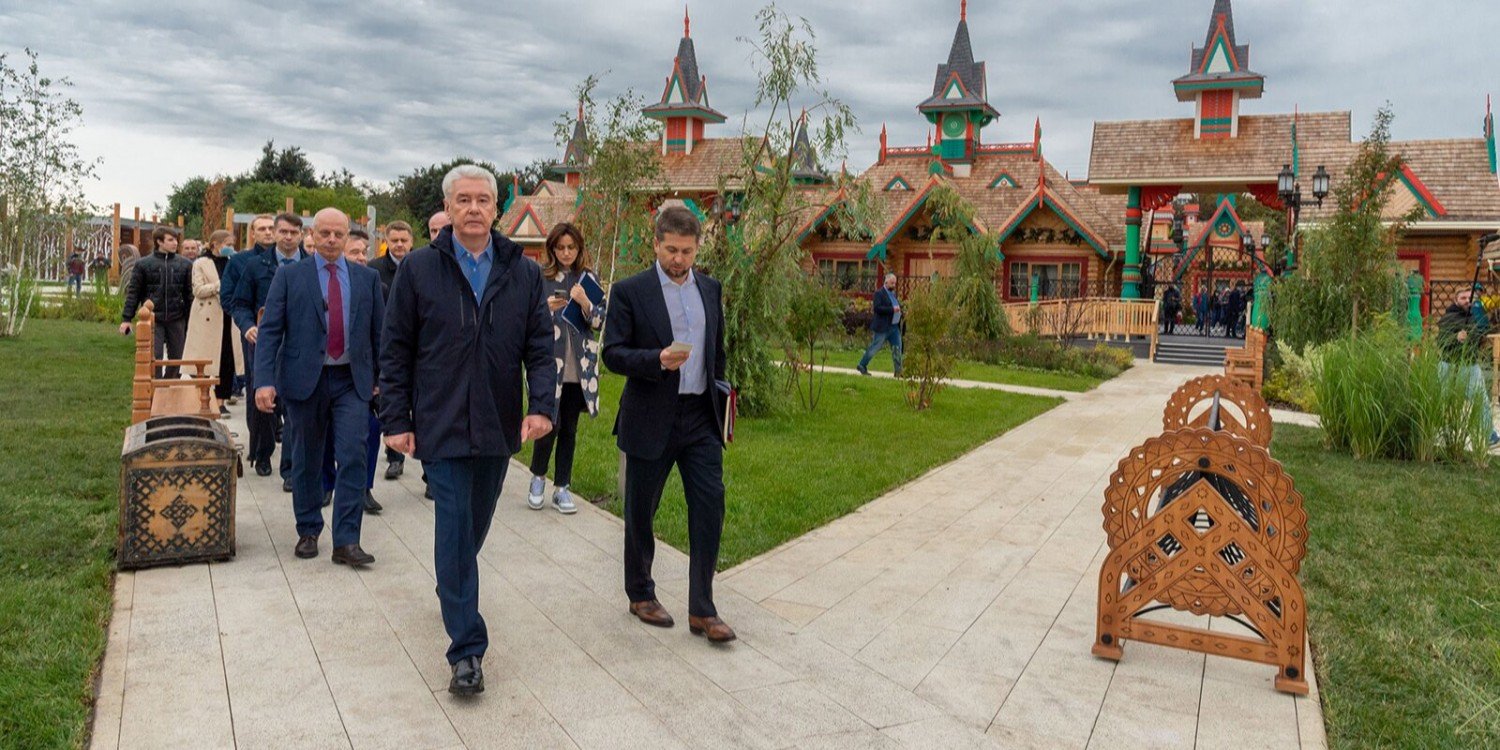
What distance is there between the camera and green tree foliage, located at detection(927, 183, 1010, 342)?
974 inches

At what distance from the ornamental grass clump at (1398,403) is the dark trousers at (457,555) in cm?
882

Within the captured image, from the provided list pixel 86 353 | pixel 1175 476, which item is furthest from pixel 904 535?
pixel 86 353

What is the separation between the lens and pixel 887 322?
1869 cm

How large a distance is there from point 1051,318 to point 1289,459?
1883 centimetres

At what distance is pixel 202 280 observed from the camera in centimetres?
1034

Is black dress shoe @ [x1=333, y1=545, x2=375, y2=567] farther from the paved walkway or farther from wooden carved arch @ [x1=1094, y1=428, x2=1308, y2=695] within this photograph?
wooden carved arch @ [x1=1094, y1=428, x2=1308, y2=695]

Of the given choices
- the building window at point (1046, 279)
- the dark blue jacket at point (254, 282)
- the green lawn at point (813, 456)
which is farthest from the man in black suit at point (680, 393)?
the building window at point (1046, 279)

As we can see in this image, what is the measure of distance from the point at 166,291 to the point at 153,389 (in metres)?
4.07

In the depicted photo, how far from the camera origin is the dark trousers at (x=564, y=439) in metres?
6.98

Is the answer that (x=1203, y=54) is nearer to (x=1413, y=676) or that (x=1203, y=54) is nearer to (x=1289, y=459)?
(x=1289, y=459)

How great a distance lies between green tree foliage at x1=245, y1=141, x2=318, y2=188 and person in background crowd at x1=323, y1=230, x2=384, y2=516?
233ft

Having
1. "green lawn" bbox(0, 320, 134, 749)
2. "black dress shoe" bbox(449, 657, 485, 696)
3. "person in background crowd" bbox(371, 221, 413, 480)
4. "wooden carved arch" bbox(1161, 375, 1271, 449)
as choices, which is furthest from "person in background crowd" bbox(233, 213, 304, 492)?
"wooden carved arch" bbox(1161, 375, 1271, 449)

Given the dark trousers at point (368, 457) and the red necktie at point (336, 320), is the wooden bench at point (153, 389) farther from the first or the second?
the red necktie at point (336, 320)

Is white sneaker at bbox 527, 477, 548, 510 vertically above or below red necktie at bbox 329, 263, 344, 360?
below
